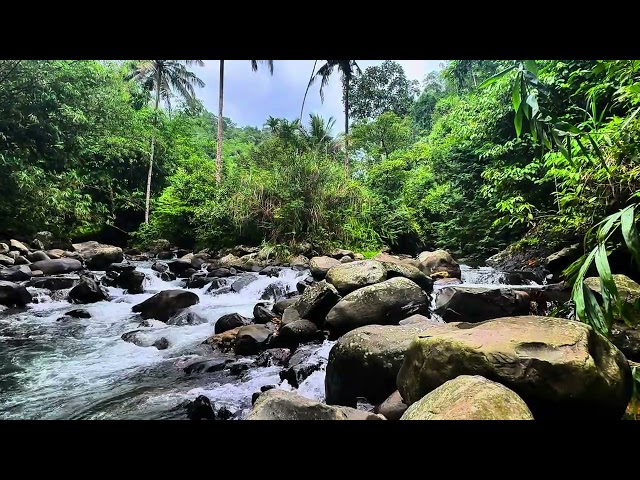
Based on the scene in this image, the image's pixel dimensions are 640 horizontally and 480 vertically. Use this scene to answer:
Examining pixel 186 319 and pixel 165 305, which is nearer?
pixel 186 319

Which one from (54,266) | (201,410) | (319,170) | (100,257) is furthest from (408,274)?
(100,257)

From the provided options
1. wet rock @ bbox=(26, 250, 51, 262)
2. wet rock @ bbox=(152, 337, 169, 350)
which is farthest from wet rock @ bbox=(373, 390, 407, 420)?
wet rock @ bbox=(26, 250, 51, 262)

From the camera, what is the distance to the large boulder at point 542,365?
1740mm

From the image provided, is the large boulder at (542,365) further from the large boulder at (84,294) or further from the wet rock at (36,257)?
the wet rock at (36,257)

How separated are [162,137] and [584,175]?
47.9 feet

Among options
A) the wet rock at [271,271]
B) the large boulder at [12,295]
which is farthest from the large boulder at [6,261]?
the wet rock at [271,271]

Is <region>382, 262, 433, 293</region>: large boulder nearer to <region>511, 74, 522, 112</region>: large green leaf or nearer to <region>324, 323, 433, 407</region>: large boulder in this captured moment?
<region>324, 323, 433, 407</region>: large boulder

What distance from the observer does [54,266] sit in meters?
7.54

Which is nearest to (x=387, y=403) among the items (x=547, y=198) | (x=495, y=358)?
(x=495, y=358)

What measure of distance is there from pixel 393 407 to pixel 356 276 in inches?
96.3

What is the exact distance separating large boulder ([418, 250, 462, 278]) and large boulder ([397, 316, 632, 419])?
467 cm

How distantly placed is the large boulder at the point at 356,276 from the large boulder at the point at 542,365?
2.50 m

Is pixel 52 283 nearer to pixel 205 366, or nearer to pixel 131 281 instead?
pixel 131 281
